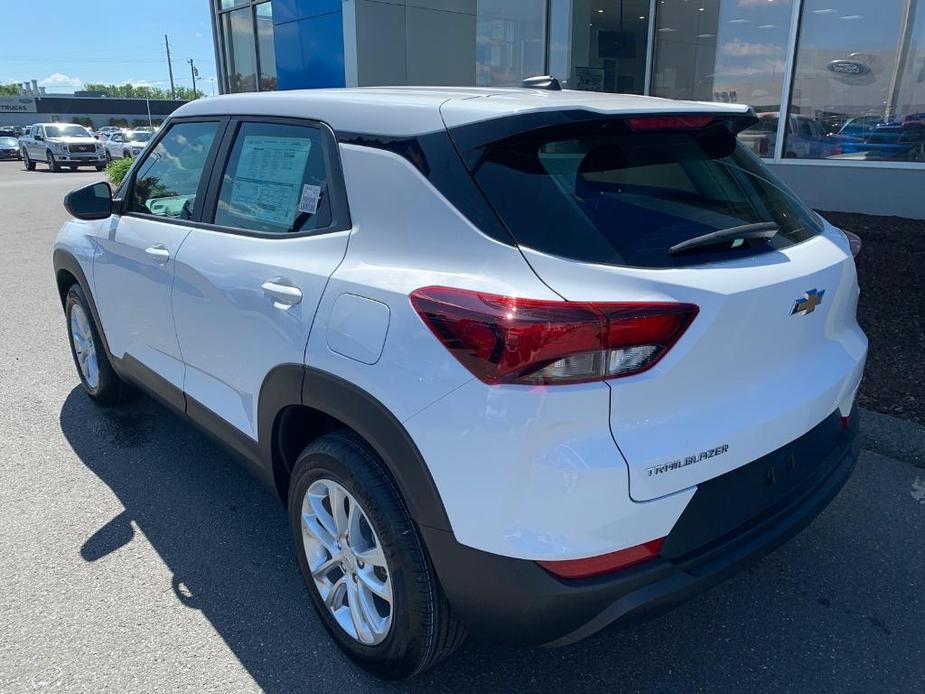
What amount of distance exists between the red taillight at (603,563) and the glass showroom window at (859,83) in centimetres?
862

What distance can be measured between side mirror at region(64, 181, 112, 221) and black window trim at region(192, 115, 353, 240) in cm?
90

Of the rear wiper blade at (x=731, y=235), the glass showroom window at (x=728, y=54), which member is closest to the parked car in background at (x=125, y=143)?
the glass showroom window at (x=728, y=54)

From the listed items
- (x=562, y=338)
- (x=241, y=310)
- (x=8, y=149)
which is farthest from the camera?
(x=8, y=149)

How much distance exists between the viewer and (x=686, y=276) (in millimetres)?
1863

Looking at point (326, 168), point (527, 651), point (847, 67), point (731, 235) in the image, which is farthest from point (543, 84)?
point (847, 67)

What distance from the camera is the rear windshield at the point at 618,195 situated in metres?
1.90

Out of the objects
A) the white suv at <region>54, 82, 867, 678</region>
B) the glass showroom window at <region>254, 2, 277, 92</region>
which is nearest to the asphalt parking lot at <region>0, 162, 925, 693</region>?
the white suv at <region>54, 82, 867, 678</region>

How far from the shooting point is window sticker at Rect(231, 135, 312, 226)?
2609 millimetres

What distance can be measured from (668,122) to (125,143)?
40236 mm

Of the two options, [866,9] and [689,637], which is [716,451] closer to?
[689,637]

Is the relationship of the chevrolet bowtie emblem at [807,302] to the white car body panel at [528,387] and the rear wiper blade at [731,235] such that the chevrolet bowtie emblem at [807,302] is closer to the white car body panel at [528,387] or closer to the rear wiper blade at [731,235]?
the white car body panel at [528,387]

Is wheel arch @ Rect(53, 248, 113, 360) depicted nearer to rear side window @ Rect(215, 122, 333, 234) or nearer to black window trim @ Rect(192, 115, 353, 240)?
black window trim @ Rect(192, 115, 353, 240)

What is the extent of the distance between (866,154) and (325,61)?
8.80 metres

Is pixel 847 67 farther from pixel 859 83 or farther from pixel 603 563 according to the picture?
pixel 603 563
